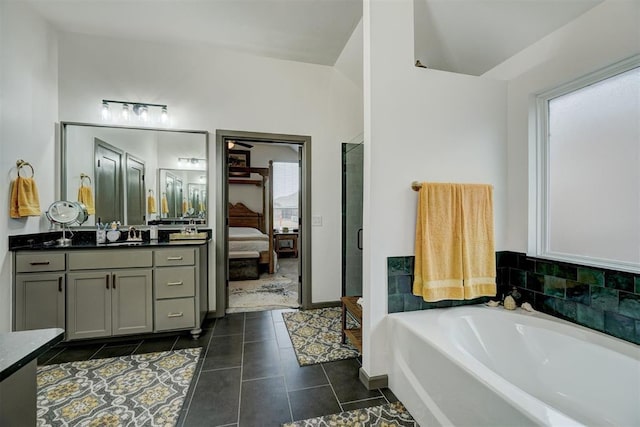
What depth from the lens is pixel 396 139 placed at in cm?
188

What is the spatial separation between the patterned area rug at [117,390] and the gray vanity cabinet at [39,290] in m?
0.41

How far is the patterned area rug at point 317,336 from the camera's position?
87.5 inches

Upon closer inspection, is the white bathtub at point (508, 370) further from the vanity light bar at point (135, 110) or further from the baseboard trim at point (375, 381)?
the vanity light bar at point (135, 110)

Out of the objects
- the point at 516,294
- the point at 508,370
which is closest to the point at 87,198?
the point at 508,370

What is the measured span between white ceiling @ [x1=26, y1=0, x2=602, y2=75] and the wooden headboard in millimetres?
4300

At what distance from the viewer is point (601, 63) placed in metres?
1.61

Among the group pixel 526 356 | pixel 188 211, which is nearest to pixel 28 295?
pixel 188 211

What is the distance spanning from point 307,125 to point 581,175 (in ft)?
8.34

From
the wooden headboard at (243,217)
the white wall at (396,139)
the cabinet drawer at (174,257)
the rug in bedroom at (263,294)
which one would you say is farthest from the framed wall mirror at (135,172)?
the wooden headboard at (243,217)

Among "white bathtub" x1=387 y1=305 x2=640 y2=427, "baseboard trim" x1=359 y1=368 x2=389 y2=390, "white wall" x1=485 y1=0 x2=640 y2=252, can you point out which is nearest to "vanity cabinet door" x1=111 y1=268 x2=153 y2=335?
"baseboard trim" x1=359 y1=368 x2=389 y2=390

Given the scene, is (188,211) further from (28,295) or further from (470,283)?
(470,283)

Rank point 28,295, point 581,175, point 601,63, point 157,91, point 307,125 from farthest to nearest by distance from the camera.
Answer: point 307,125 → point 157,91 → point 28,295 → point 581,175 → point 601,63

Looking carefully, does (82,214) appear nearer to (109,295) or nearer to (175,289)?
(109,295)

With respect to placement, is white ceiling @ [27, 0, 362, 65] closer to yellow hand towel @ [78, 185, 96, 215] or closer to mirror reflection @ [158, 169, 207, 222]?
mirror reflection @ [158, 169, 207, 222]
